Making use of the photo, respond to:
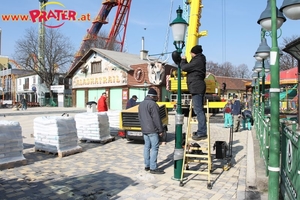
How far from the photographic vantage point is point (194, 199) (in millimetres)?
4723

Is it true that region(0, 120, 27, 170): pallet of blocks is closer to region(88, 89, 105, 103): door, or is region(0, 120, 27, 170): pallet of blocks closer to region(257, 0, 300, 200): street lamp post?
region(257, 0, 300, 200): street lamp post

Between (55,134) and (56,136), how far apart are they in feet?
0.21

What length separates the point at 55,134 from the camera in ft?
25.3

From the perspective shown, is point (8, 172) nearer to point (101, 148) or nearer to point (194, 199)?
point (101, 148)

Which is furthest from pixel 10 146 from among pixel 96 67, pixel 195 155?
pixel 96 67

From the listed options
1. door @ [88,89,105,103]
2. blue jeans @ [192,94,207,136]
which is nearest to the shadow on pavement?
blue jeans @ [192,94,207,136]

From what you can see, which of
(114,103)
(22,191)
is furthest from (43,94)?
Answer: (22,191)

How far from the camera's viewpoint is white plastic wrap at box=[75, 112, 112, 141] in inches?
385

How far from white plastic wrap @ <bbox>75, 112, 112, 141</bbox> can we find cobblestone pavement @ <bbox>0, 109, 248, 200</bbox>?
1.73 metres

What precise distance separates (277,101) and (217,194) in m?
2.12

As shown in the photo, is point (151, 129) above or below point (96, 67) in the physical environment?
below

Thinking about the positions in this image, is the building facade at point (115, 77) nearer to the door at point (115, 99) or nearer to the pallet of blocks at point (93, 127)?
the door at point (115, 99)

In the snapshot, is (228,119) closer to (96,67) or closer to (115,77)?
(115,77)

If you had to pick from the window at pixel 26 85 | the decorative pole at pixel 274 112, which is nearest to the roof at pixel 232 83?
the window at pixel 26 85
